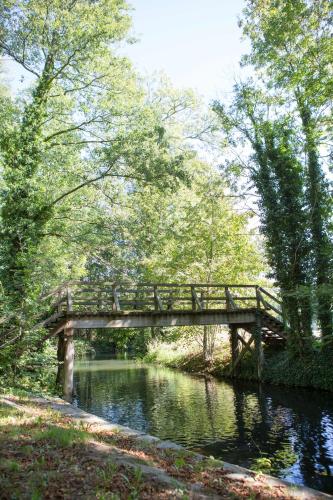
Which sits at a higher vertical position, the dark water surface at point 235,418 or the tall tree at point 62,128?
the tall tree at point 62,128

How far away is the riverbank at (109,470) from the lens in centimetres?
411

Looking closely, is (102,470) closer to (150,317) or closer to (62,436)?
(62,436)

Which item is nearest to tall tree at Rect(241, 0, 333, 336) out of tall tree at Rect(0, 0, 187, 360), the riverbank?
tall tree at Rect(0, 0, 187, 360)

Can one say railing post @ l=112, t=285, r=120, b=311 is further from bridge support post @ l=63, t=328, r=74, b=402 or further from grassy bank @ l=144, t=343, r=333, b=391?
grassy bank @ l=144, t=343, r=333, b=391

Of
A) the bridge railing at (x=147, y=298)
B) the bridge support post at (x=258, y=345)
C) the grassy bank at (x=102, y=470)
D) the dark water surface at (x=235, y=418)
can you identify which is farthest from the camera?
the bridge support post at (x=258, y=345)

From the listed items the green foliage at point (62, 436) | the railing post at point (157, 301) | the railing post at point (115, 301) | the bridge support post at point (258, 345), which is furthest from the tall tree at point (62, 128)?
the bridge support post at point (258, 345)

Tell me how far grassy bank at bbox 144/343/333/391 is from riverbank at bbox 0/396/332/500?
1135 centimetres

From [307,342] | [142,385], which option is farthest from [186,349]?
[307,342]

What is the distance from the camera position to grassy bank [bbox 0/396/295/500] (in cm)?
408

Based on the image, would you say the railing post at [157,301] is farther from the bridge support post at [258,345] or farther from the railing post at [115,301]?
the bridge support post at [258,345]

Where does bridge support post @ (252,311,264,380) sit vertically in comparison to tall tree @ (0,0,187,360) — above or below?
below

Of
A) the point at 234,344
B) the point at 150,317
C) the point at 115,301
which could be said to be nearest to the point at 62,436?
the point at 115,301

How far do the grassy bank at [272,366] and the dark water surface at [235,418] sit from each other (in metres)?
0.62

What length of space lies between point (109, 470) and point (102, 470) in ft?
0.27
